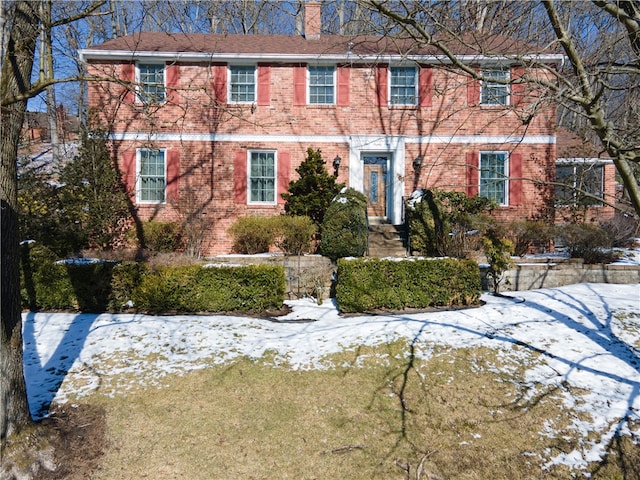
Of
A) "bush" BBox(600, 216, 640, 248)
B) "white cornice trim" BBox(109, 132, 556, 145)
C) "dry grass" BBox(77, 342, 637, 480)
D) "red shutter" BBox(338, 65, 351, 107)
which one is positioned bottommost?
"dry grass" BBox(77, 342, 637, 480)

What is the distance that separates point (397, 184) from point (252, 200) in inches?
186

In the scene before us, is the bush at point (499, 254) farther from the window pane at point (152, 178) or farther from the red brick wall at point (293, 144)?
the window pane at point (152, 178)

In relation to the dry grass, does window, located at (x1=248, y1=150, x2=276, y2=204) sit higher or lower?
higher

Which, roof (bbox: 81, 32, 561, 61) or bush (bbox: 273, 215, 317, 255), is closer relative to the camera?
bush (bbox: 273, 215, 317, 255)

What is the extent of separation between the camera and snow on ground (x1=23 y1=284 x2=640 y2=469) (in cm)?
443

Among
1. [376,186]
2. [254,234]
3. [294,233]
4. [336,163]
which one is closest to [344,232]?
[294,233]

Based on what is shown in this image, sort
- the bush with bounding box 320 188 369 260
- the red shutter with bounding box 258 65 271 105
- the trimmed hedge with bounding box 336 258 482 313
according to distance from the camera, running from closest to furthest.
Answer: the trimmed hedge with bounding box 336 258 482 313 < the bush with bounding box 320 188 369 260 < the red shutter with bounding box 258 65 271 105

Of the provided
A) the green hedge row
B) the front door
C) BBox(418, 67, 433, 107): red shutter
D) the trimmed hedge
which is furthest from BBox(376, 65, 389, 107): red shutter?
the green hedge row

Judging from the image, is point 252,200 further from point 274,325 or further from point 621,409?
point 621,409

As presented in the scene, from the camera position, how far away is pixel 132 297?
266 inches

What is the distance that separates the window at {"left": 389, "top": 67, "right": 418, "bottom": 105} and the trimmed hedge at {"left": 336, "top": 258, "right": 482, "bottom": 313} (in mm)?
6850

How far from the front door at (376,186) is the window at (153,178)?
6.65 m

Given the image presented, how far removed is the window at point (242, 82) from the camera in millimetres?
11859

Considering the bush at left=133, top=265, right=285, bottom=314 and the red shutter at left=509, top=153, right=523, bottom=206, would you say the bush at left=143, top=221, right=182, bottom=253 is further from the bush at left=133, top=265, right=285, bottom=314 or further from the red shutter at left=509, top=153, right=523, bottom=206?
the red shutter at left=509, top=153, right=523, bottom=206
